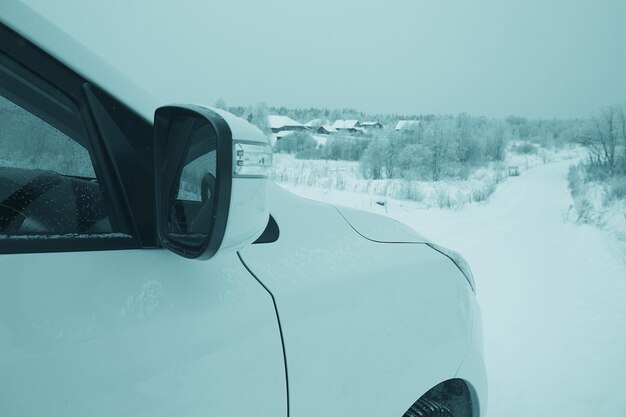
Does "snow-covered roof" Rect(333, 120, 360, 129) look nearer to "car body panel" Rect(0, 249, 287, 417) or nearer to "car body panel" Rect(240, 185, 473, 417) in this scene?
"car body panel" Rect(240, 185, 473, 417)

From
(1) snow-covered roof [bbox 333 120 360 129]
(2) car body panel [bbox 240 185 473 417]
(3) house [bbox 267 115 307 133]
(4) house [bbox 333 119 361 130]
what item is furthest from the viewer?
(1) snow-covered roof [bbox 333 120 360 129]

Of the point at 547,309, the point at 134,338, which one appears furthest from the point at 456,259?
the point at 547,309

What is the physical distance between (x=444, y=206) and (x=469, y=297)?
10.2m

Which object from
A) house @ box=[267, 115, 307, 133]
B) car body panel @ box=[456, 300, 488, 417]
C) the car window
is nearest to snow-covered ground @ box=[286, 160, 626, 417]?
car body panel @ box=[456, 300, 488, 417]

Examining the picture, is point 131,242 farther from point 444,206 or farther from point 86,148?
point 444,206

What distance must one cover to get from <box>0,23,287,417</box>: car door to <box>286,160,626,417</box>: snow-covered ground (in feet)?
8.41

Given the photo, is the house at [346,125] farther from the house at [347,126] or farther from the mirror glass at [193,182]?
the mirror glass at [193,182]

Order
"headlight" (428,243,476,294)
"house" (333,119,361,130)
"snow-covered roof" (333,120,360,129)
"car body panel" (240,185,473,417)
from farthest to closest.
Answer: "snow-covered roof" (333,120,360,129), "house" (333,119,361,130), "headlight" (428,243,476,294), "car body panel" (240,185,473,417)

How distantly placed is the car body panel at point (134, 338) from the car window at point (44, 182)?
105 mm

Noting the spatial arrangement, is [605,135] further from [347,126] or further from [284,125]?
[347,126]

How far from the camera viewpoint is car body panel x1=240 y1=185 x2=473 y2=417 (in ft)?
3.34

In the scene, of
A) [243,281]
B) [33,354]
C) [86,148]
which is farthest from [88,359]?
[86,148]

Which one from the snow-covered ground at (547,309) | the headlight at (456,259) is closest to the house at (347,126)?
the snow-covered ground at (547,309)

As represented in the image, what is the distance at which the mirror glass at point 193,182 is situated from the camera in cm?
86
